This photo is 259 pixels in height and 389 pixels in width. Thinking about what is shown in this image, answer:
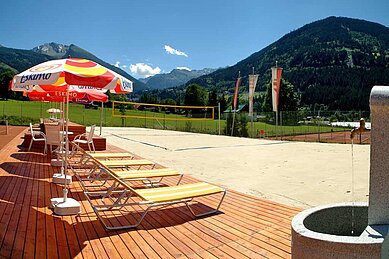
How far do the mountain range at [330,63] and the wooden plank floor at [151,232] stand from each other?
6881 centimetres

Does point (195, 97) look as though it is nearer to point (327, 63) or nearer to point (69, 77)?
point (327, 63)

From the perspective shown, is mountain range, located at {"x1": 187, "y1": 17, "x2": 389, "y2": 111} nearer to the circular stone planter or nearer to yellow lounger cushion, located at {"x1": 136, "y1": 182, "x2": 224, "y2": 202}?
yellow lounger cushion, located at {"x1": 136, "y1": 182, "x2": 224, "y2": 202}

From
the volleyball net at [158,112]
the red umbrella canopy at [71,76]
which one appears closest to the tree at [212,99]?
the volleyball net at [158,112]

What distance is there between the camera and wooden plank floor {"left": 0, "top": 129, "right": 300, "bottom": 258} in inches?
113

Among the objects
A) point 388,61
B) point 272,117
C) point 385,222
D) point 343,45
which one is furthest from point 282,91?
point 343,45

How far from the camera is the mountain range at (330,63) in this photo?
88456mm

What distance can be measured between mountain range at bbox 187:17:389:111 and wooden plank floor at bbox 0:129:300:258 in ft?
226

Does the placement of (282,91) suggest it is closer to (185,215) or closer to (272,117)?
(272,117)

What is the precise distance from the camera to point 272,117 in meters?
28.8

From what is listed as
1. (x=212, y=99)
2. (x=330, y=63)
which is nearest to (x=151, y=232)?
(x=212, y=99)

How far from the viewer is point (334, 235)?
7.38ft

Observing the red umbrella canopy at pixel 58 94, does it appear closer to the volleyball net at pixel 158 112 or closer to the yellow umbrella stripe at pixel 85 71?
the yellow umbrella stripe at pixel 85 71

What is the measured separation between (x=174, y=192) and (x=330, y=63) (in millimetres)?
126993

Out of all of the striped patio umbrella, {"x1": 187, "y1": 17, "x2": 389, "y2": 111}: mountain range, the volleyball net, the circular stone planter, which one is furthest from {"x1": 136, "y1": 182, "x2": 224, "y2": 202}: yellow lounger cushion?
{"x1": 187, "y1": 17, "x2": 389, "y2": 111}: mountain range
